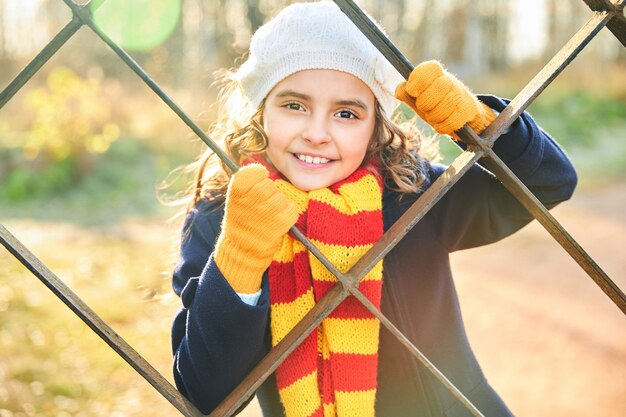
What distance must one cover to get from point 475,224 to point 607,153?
29.2 feet

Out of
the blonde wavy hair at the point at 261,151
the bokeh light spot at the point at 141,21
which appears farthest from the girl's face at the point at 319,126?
the bokeh light spot at the point at 141,21

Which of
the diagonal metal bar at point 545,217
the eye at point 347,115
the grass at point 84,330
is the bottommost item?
the diagonal metal bar at point 545,217

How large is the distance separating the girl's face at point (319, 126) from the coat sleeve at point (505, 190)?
277 millimetres

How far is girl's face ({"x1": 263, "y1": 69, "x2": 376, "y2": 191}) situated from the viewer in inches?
59.3

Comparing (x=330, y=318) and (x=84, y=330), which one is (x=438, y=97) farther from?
(x=84, y=330)

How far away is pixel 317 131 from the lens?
4.87 feet

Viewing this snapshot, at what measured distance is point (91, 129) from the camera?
28.7 ft

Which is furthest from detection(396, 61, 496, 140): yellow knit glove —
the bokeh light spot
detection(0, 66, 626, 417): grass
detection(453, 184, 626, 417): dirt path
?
the bokeh light spot

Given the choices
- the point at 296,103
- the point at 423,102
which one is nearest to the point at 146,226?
the point at 296,103

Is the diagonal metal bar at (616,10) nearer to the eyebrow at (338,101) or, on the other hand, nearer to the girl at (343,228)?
the girl at (343,228)

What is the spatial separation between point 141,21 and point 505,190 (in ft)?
44.4

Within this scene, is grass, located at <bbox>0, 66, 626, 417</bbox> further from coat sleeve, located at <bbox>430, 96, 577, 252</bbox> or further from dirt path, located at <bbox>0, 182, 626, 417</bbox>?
coat sleeve, located at <bbox>430, 96, 577, 252</bbox>

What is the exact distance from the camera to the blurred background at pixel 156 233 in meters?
3.37

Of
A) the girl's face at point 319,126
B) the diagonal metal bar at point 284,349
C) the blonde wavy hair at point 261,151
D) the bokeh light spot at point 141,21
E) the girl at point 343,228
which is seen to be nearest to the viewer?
the diagonal metal bar at point 284,349
